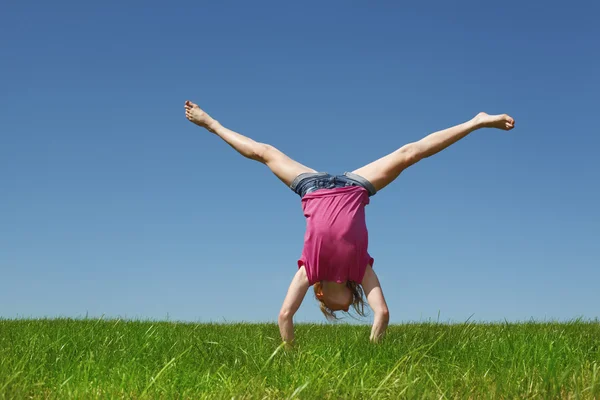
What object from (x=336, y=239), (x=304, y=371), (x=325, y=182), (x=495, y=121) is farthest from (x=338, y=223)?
(x=495, y=121)

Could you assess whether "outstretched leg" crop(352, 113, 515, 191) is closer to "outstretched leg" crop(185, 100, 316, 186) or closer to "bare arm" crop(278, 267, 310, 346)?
"outstretched leg" crop(185, 100, 316, 186)

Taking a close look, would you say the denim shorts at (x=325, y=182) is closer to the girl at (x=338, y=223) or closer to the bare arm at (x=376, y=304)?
the girl at (x=338, y=223)

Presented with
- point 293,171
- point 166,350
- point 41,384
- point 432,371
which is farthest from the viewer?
point 293,171

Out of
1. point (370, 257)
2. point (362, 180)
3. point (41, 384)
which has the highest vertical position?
point (362, 180)

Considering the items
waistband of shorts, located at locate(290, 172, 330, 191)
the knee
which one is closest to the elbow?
waistband of shorts, located at locate(290, 172, 330, 191)

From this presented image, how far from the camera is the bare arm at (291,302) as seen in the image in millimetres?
5887

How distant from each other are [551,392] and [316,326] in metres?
7.10

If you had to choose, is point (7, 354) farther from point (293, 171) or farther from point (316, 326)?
point (316, 326)

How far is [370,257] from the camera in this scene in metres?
6.09

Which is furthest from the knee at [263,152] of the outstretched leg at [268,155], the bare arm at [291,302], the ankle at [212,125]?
the bare arm at [291,302]

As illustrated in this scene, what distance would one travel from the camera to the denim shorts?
20.3ft

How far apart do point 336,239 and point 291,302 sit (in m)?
0.73

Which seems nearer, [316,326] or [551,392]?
[551,392]

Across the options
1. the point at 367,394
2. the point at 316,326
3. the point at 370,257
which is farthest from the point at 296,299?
the point at 316,326
